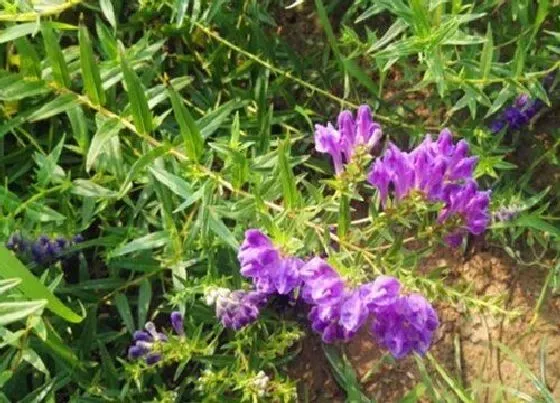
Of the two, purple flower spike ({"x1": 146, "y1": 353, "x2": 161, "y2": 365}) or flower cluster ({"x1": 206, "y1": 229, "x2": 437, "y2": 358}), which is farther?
purple flower spike ({"x1": 146, "y1": 353, "x2": 161, "y2": 365})

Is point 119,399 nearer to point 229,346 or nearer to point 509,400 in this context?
point 229,346

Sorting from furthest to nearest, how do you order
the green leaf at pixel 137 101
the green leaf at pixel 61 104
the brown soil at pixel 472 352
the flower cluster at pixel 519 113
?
1. the brown soil at pixel 472 352
2. the flower cluster at pixel 519 113
3. the green leaf at pixel 61 104
4. the green leaf at pixel 137 101

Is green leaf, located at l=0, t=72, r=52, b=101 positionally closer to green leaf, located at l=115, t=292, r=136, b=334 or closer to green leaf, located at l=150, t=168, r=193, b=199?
green leaf, located at l=150, t=168, r=193, b=199

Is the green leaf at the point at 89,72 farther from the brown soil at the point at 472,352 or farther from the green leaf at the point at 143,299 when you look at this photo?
the brown soil at the point at 472,352

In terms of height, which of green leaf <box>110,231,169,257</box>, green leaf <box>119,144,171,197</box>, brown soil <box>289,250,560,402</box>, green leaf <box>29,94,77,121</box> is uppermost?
green leaf <box>29,94,77,121</box>

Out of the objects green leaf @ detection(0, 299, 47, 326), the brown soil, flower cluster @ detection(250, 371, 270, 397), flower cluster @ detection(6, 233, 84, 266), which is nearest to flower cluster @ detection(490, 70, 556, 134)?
the brown soil

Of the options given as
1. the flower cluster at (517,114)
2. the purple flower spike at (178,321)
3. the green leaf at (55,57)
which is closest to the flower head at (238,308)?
the purple flower spike at (178,321)

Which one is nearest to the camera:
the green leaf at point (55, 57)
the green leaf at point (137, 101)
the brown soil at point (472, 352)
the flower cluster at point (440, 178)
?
the flower cluster at point (440, 178)
